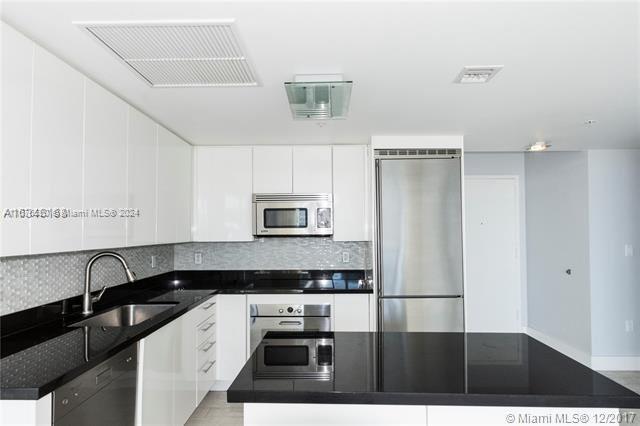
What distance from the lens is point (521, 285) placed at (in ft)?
16.5

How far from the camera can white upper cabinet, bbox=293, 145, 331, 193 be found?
12.7ft

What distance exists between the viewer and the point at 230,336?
3600mm

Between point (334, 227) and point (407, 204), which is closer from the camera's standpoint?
point (407, 204)

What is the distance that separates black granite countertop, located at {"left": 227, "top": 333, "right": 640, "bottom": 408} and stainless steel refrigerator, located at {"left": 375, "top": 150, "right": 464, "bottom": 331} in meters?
1.71

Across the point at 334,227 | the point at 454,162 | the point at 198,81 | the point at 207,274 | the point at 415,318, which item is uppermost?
the point at 198,81

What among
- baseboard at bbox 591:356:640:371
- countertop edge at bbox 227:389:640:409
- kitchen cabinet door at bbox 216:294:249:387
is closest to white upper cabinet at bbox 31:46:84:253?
countertop edge at bbox 227:389:640:409

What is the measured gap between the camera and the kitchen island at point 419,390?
4.22 feet

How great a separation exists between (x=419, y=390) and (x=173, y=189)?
105 inches

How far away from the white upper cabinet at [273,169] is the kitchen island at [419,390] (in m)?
2.41

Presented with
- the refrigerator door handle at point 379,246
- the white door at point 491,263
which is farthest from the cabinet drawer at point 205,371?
the white door at point 491,263

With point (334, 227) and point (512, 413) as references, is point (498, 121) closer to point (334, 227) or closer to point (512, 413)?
point (334, 227)

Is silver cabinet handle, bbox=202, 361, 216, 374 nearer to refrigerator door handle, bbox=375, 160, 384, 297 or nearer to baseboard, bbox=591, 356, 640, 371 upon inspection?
refrigerator door handle, bbox=375, 160, 384, 297

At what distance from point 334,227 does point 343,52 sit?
2.16 metres

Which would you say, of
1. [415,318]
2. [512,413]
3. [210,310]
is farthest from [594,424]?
[210,310]
